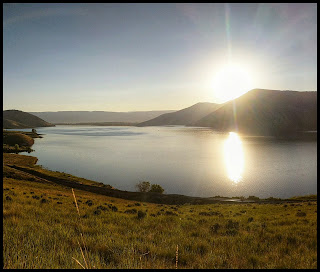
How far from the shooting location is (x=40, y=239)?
5.19 metres

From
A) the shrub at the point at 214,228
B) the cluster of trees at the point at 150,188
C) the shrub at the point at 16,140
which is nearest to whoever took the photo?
the shrub at the point at 214,228

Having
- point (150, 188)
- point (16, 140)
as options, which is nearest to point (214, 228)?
point (150, 188)

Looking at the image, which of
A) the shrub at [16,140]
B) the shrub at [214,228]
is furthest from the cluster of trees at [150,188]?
the shrub at [16,140]

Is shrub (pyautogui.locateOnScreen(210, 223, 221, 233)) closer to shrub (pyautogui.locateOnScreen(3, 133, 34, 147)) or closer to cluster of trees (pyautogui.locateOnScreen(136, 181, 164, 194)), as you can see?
cluster of trees (pyautogui.locateOnScreen(136, 181, 164, 194))

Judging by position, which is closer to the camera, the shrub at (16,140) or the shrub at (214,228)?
the shrub at (214,228)

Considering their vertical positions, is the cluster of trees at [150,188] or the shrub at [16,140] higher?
the shrub at [16,140]

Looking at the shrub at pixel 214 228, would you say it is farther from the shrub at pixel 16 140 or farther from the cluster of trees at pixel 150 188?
the shrub at pixel 16 140

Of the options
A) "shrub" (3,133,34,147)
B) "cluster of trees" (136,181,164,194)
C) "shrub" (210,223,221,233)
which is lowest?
"cluster of trees" (136,181,164,194)

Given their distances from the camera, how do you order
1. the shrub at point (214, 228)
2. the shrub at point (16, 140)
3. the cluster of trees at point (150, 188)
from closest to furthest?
the shrub at point (214, 228)
the cluster of trees at point (150, 188)
the shrub at point (16, 140)

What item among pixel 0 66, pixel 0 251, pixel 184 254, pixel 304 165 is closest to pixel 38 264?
pixel 0 251

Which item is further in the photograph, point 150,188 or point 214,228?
Result: point 150,188

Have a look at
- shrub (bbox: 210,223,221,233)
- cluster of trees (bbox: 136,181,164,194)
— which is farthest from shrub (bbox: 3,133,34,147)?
shrub (bbox: 210,223,221,233)

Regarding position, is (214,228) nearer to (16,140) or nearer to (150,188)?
(150,188)

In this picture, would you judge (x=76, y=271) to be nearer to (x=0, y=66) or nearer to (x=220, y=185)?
(x=0, y=66)
